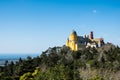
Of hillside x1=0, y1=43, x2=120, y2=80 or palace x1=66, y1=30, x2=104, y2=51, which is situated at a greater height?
palace x1=66, y1=30, x2=104, y2=51

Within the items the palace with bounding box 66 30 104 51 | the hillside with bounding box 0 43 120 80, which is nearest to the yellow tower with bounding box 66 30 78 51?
the palace with bounding box 66 30 104 51

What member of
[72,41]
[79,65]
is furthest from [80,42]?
[79,65]

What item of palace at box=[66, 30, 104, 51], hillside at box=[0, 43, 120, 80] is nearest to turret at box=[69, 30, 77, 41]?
palace at box=[66, 30, 104, 51]

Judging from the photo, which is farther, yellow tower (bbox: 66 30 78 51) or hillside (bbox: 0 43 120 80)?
yellow tower (bbox: 66 30 78 51)

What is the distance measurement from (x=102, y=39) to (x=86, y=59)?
639 inches

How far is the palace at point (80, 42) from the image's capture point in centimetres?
6366

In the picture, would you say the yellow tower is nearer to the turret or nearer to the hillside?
the turret

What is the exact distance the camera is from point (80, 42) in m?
66.2

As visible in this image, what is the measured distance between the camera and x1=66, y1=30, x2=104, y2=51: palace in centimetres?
6366

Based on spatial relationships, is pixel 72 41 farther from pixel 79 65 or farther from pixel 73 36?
pixel 79 65

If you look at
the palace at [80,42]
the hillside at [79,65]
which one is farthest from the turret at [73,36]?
the hillside at [79,65]

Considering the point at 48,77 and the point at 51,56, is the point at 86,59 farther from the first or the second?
the point at 48,77

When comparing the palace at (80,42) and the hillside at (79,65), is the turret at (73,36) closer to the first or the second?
the palace at (80,42)

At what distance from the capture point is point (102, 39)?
65.9 metres
